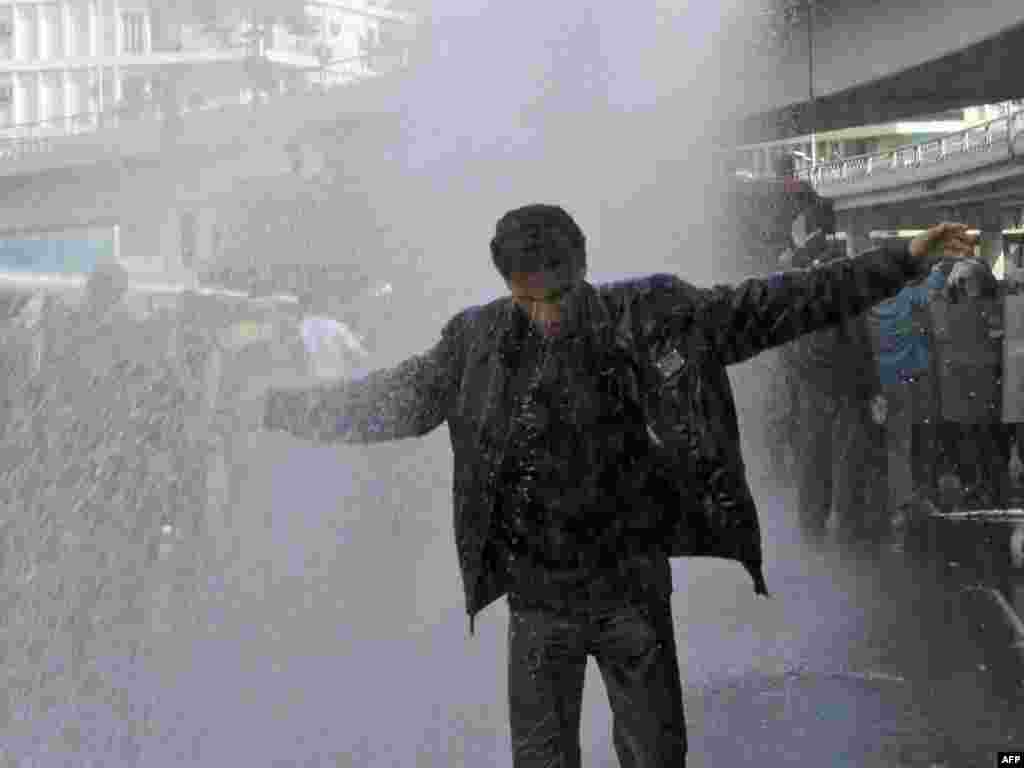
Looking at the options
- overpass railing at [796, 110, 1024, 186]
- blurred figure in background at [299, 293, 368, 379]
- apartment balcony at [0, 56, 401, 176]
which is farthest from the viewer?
overpass railing at [796, 110, 1024, 186]

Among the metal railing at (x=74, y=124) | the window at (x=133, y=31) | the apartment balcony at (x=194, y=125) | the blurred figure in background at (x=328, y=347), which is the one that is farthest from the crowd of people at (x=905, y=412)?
the window at (x=133, y=31)

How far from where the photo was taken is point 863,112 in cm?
2384

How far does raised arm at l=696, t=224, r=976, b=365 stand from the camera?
371 centimetres

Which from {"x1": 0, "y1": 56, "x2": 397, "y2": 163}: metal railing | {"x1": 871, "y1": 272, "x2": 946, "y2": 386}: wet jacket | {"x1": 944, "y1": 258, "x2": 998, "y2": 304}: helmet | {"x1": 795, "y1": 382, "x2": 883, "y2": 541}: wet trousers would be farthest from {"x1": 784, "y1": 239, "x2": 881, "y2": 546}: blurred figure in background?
{"x1": 0, "y1": 56, "x2": 397, "y2": 163}: metal railing

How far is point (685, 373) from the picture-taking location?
3.68 m

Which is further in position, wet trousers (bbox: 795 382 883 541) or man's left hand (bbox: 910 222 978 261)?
wet trousers (bbox: 795 382 883 541)

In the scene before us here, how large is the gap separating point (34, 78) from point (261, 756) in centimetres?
3912

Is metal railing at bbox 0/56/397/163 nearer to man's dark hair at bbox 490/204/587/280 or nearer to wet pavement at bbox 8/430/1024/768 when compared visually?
wet pavement at bbox 8/430/1024/768

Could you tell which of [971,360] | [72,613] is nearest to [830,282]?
[72,613]

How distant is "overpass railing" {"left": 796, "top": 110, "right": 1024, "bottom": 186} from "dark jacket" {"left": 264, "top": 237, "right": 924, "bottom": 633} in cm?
4086

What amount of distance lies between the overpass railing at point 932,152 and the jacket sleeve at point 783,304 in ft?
134

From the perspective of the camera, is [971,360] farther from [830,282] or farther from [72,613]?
[830,282]

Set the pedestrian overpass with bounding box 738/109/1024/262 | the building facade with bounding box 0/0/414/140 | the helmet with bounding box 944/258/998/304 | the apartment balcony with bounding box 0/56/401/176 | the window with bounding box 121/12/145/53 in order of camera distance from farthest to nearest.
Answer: the pedestrian overpass with bounding box 738/109/1024/262
the window with bounding box 121/12/145/53
the building facade with bounding box 0/0/414/140
the apartment balcony with bounding box 0/56/401/176
the helmet with bounding box 944/258/998/304

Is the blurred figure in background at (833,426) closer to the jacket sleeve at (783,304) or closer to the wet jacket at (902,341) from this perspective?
the wet jacket at (902,341)
